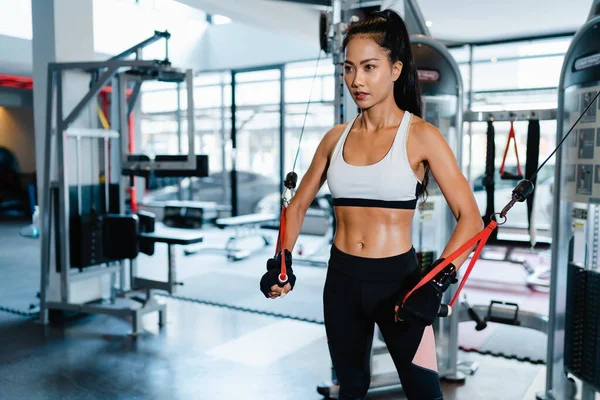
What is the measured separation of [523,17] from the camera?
17.2 feet

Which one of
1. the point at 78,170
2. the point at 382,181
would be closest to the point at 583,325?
the point at 382,181

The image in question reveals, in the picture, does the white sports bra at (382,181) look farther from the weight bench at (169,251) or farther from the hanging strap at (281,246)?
the weight bench at (169,251)

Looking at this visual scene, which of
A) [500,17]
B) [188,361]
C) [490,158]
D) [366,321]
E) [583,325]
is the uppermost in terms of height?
[500,17]

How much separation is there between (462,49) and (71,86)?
14.8 ft

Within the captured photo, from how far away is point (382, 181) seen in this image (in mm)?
1363

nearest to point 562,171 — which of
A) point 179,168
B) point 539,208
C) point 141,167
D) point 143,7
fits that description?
point 179,168

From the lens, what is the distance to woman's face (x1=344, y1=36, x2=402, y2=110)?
1343 millimetres

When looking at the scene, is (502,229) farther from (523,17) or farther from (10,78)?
(10,78)

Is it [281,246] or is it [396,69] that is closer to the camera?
[396,69]

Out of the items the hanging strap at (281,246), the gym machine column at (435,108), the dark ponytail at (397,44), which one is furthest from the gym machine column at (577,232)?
the hanging strap at (281,246)

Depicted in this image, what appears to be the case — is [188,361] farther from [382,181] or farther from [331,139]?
[382,181]

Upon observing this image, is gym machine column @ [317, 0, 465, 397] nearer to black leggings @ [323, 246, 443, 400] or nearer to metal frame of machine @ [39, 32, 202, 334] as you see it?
black leggings @ [323, 246, 443, 400]

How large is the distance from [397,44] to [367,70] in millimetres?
111

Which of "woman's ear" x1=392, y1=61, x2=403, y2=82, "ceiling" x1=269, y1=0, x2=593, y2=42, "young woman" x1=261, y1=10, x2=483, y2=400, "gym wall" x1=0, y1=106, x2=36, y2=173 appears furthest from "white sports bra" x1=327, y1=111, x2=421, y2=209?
"gym wall" x1=0, y1=106, x2=36, y2=173
